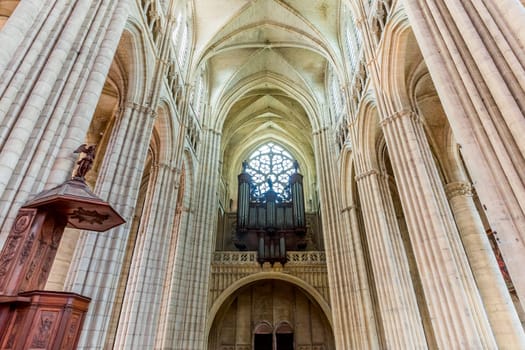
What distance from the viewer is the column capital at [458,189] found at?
1122 cm

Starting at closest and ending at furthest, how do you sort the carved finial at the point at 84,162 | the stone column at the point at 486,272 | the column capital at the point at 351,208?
the carved finial at the point at 84,162
the stone column at the point at 486,272
the column capital at the point at 351,208

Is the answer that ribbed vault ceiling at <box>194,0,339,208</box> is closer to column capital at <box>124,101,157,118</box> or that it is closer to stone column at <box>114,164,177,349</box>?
column capital at <box>124,101,157,118</box>

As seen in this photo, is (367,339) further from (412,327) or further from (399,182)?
(399,182)

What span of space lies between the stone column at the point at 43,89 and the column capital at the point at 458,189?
11.6 meters

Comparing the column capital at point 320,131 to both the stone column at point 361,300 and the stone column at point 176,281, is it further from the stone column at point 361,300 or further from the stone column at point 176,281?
the stone column at point 176,281

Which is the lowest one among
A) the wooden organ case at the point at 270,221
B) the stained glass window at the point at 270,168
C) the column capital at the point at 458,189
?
the column capital at the point at 458,189

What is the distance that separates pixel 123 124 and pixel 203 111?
8806 mm

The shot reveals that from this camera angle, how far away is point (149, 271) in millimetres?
9258

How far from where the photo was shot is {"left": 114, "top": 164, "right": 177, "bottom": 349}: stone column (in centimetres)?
821

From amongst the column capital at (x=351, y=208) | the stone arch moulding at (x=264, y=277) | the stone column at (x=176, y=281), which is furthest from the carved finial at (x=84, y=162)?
the stone arch moulding at (x=264, y=277)

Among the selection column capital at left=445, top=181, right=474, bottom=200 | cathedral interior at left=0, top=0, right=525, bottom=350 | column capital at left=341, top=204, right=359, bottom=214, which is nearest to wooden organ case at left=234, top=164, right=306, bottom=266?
cathedral interior at left=0, top=0, right=525, bottom=350

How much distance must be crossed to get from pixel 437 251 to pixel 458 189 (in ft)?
20.6

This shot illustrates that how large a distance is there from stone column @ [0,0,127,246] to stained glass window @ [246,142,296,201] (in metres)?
16.7

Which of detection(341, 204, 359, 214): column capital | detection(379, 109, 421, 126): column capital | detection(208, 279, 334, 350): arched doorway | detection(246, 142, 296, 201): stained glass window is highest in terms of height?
detection(246, 142, 296, 201): stained glass window
